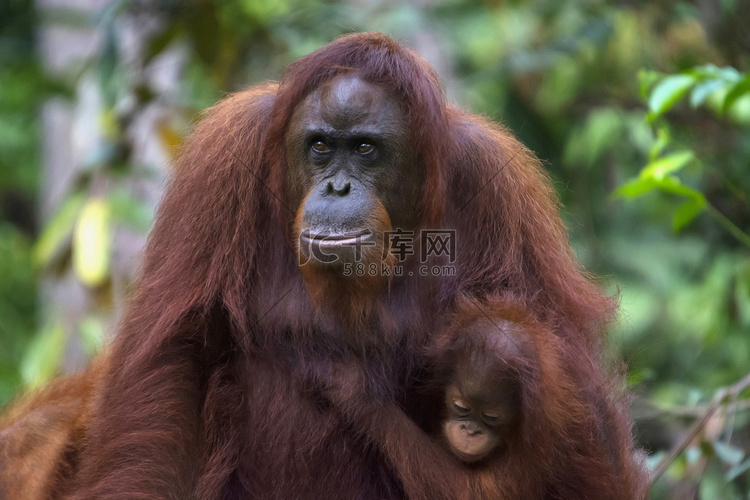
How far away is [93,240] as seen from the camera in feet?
11.7

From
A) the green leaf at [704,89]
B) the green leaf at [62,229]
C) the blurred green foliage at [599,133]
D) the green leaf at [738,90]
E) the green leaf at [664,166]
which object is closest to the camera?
the green leaf at [738,90]

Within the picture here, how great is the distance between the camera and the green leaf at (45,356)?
358 cm

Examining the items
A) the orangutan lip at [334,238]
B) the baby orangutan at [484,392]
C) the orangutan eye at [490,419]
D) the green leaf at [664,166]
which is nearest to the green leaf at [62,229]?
the orangutan lip at [334,238]

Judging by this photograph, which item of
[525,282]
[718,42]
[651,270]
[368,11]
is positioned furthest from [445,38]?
[525,282]

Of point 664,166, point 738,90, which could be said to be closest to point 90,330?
point 664,166

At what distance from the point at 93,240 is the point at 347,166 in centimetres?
181

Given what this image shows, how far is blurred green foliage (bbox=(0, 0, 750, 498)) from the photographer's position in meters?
3.41

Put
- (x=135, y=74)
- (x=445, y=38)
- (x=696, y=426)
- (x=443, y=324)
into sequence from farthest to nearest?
1. (x=445, y=38)
2. (x=135, y=74)
3. (x=696, y=426)
4. (x=443, y=324)

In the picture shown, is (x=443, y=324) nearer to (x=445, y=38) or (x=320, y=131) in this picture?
(x=320, y=131)

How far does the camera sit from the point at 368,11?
4312 mm

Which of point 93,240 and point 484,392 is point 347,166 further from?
point 93,240

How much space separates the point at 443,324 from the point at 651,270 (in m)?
2.86

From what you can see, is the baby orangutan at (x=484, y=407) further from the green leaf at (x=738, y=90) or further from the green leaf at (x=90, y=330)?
the green leaf at (x=90, y=330)

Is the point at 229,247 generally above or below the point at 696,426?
above
